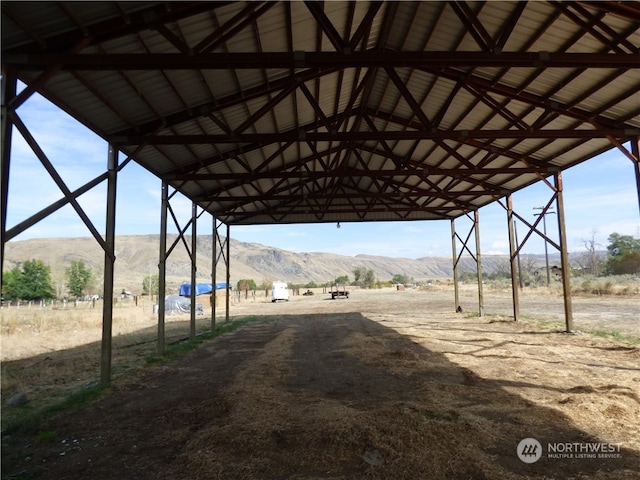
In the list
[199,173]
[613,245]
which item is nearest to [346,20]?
[199,173]

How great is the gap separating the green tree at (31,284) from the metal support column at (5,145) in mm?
63005

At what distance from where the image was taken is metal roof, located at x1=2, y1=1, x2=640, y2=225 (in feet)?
18.6

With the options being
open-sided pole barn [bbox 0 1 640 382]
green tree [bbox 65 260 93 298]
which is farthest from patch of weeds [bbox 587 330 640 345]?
green tree [bbox 65 260 93 298]

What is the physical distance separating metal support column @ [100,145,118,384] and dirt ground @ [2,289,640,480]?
0.66 metres

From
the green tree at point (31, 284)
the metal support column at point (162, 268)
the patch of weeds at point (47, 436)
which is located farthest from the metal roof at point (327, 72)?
the green tree at point (31, 284)

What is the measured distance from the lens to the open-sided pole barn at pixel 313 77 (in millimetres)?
5668

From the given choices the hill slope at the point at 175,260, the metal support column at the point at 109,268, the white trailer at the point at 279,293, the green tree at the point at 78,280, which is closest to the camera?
the metal support column at the point at 109,268

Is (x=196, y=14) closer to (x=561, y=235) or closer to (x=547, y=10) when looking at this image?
(x=547, y=10)

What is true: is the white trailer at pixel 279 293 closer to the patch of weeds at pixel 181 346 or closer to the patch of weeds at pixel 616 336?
the patch of weeds at pixel 181 346

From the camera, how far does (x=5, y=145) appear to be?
5480mm

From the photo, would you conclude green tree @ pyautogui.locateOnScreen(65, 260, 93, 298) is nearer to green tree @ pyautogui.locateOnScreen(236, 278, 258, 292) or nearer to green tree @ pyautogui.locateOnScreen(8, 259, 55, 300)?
green tree @ pyautogui.locateOnScreen(8, 259, 55, 300)

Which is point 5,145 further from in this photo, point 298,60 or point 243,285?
point 243,285

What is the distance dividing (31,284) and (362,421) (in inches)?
2686

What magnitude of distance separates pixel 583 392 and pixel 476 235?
14.6 m
